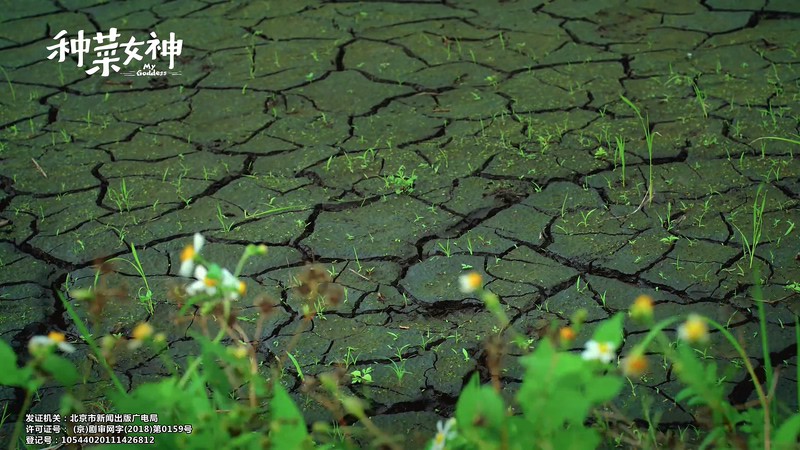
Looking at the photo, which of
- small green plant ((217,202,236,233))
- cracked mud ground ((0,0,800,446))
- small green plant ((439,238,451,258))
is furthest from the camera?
small green plant ((217,202,236,233))

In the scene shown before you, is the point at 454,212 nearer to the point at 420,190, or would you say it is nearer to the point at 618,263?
the point at 420,190

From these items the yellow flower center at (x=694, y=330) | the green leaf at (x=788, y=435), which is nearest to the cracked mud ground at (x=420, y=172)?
the green leaf at (x=788, y=435)

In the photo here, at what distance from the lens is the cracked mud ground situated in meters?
2.79

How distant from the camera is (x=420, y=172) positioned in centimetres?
361

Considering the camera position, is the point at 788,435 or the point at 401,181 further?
the point at 401,181

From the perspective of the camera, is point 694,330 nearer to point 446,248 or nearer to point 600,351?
point 600,351

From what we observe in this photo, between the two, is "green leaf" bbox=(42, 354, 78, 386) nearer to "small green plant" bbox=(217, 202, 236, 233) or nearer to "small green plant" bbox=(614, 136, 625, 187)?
"small green plant" bbox=(217, 202, 236, 233)

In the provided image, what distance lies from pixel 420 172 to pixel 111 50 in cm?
202

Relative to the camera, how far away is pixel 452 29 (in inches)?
190

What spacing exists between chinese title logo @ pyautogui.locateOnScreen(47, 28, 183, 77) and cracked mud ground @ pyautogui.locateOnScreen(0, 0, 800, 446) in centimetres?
10

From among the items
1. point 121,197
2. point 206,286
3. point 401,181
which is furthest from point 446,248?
point 206,286

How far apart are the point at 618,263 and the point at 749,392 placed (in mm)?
678

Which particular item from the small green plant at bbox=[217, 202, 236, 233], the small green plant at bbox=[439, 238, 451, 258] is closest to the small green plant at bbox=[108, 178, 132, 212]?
the small green plant at bbox=[217, 202, 236, 233]

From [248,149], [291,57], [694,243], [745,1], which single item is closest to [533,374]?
[694,243]
